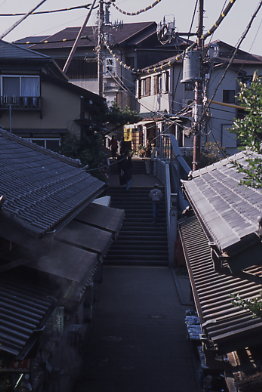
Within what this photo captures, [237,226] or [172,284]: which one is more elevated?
[237,226]

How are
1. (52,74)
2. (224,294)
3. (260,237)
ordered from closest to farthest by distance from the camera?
(260,237), (224,294), (52,74)

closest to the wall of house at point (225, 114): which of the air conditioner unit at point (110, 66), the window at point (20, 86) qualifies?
the air conditioner unit at point (110, 66)

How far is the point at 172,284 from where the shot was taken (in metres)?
20.7

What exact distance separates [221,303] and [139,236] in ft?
57.5

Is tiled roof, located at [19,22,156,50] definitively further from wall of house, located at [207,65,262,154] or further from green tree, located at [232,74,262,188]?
green tree, located at [232,74,262,188]

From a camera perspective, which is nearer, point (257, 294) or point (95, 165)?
point (257, 294)

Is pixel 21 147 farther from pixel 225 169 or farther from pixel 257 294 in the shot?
pixel 257 294

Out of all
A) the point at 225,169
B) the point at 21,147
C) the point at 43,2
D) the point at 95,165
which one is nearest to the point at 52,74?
the point at 95,165

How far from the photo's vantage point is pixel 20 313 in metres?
6.50

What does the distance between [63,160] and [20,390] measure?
10.5m

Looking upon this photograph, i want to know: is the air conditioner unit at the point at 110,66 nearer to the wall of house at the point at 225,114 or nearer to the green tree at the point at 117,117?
the wall of house at the point at 225,114

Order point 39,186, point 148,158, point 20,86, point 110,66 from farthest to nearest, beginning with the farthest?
point 110,66, point 148,158, point 20,86, point 39,186

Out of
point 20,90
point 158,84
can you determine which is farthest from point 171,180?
point 158,84

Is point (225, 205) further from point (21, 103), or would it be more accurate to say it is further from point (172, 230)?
point (21, 103)
